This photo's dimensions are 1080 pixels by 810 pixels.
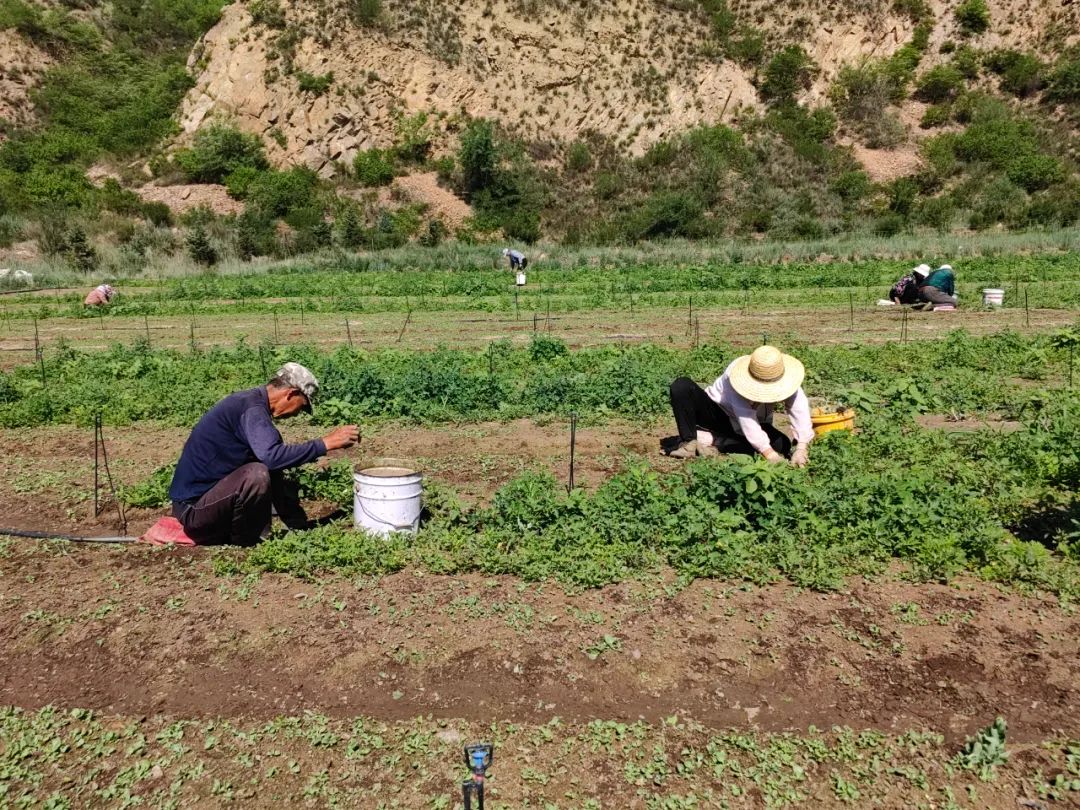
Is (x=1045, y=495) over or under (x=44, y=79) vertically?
under

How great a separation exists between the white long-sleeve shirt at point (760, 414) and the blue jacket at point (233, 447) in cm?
297

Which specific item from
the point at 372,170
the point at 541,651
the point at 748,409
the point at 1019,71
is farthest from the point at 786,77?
the point at 541,651

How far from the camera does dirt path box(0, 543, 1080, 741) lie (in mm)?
3516

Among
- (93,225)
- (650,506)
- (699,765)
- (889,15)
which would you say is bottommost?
(699,765)

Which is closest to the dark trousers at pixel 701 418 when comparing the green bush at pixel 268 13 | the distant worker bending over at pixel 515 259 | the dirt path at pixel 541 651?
the dirt path at pixel 541 651

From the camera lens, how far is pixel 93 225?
113 ft

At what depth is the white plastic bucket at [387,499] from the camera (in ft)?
16.2

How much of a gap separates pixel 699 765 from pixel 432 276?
2246 centimetres

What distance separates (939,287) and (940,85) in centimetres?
3523

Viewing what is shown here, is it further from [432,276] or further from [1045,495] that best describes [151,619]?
[432,276]

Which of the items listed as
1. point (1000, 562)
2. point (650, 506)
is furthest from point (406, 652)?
point (1000, 562)

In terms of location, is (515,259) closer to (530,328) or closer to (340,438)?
(530,328)

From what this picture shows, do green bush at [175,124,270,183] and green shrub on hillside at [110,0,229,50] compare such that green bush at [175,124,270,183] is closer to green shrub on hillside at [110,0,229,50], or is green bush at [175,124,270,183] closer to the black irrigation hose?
green shrub on hillside at [110,0,229,50]

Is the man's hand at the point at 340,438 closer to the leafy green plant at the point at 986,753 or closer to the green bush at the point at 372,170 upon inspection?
the leafy green plant at the point at 986,753
